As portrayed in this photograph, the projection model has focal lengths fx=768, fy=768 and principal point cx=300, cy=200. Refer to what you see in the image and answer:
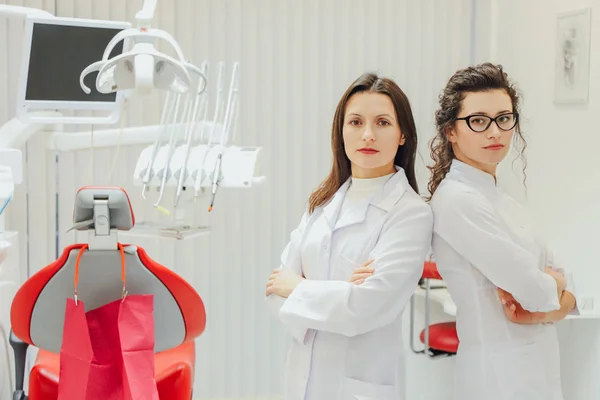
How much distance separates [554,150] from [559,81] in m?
0.29

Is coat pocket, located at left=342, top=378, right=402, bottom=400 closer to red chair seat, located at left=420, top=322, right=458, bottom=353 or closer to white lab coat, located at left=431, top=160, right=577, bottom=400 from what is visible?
white lab coat, located at left=431, top=160, right=577, bottom=400

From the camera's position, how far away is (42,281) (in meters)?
1.73

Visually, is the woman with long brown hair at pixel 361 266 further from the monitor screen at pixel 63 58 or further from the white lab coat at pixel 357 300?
the monitor screen at pixel 63 58

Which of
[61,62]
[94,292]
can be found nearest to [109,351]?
[94,292]

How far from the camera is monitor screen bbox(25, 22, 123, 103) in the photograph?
84.6 inches

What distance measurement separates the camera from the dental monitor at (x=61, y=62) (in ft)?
7.02

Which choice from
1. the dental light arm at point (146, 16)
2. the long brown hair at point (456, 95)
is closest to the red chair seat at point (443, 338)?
the long brown hair at point (456, 95)

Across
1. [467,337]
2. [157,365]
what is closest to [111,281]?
[157,365]

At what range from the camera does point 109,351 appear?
5.72 ft

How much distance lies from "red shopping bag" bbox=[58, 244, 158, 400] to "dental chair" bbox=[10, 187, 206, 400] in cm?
4

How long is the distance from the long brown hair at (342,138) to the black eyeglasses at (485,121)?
0.14 meters

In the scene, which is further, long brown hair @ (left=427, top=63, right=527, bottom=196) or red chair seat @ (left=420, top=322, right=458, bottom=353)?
red chair seat @ (left=420, top=322, right=458, bottom=353)

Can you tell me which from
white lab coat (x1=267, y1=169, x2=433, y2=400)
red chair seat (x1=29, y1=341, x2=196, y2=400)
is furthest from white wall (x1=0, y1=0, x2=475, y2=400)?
white lab coat (x1=267, y1=169, x2=433, y2=400)

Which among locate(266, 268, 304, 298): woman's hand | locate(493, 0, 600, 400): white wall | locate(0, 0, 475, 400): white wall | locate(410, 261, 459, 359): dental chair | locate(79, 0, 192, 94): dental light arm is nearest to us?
locate(79, 0, 192, 94): dental light arm
